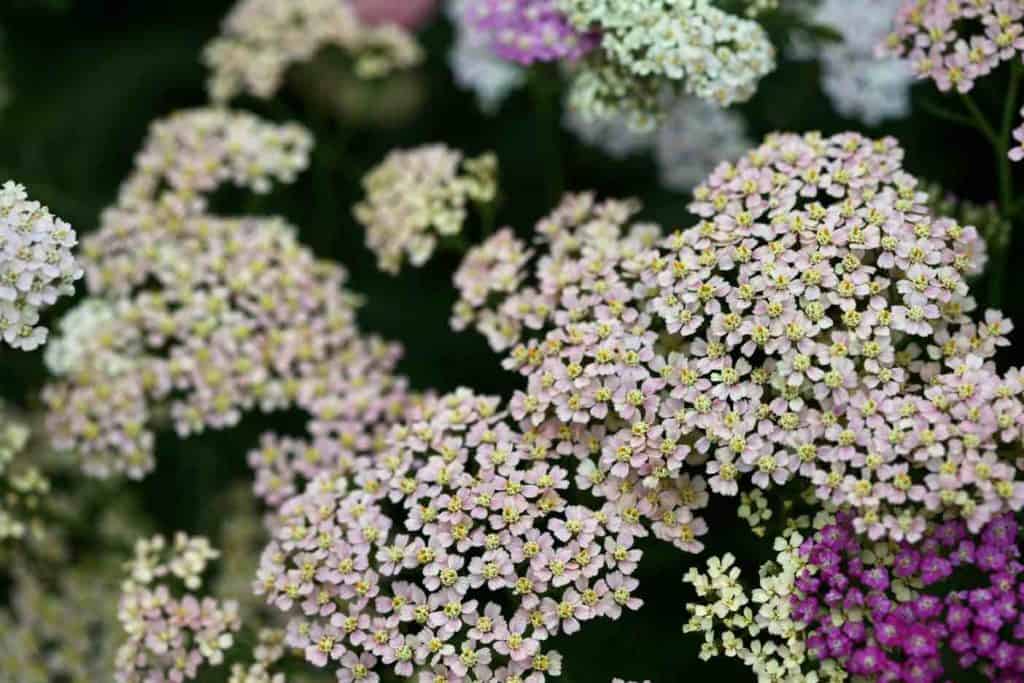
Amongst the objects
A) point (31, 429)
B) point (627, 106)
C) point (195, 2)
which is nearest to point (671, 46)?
point (627, 106)

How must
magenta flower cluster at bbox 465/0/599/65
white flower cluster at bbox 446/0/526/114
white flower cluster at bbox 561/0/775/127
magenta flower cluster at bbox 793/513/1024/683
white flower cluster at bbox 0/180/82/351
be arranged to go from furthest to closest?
white flower cluster at bbox 446/0/526/114 → magenta flower cluster at bbox 465/0/599/65 → white flower cluster at bbox 561/0/775/127 → white flower cluster at bbox 0/180/82/351 → magenta flower cluster at bbox 793/513/1024/683

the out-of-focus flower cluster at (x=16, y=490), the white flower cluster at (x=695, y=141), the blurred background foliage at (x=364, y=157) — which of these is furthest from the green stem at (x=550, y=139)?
the out-of-focus flower cluster at (x=16, y=490)

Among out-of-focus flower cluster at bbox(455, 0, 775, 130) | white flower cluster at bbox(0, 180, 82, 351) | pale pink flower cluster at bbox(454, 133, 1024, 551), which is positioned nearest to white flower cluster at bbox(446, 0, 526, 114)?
out-of-focus flower cluster at bbox(455, 0, 775, 130)

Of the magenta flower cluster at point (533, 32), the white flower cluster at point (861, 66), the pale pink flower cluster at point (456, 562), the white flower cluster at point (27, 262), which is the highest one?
the white flower cluster at point (861, 66)

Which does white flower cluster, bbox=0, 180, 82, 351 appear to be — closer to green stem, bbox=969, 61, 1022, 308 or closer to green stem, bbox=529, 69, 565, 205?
green stem, bbox=529, 69, 565, 205

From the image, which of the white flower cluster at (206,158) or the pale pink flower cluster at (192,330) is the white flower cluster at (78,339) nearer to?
the pale pink flower cluster at (192,330)

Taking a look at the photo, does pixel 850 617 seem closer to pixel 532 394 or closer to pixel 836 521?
pixel 836 521

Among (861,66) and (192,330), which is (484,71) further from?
(192,330)
